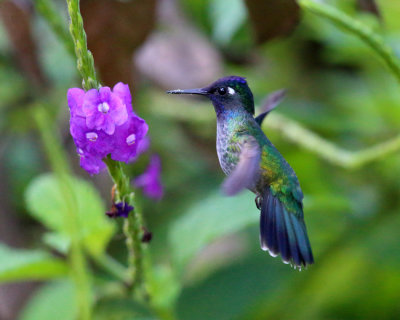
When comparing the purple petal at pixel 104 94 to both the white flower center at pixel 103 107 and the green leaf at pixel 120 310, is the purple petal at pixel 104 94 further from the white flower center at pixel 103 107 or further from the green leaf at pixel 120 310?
the green leaf at pixel 120 310

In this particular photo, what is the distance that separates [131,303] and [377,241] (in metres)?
0.72

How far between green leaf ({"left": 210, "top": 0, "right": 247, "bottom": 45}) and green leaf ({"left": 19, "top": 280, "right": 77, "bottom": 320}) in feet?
2.93

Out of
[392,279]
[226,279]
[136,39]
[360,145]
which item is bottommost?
[392,279]

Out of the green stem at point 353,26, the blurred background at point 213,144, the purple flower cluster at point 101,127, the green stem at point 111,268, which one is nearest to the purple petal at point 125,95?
the purple flower cluster at point 101,127

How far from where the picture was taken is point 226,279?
172 cm

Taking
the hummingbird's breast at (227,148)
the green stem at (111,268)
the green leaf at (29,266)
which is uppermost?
the hummingbird's breast at (227,148)

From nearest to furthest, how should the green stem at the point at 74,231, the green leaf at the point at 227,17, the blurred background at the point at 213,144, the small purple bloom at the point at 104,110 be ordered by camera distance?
the small purple bloom at the point at 104,110 → the green stem at the point at 74,231 → the blurred background at the point at 213,144 → the green leaf at the point at 227,17

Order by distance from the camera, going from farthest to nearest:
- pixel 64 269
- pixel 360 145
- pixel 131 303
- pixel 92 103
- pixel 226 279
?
1. pixel 360 145
2. pixel 226 279
3. pixel 131 303
4. pixel 64 269
5. pixel 92 103

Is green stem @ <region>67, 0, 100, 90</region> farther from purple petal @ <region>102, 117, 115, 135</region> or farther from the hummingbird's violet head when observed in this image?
the hummingbird's violet head

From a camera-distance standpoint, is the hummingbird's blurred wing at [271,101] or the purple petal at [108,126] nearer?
the purple petal at [108,126]

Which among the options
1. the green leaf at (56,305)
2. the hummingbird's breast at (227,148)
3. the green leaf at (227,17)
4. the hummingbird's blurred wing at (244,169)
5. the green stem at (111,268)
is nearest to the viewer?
the hummingbird's blurred wing at (244,169)

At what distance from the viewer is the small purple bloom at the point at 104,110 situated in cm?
82

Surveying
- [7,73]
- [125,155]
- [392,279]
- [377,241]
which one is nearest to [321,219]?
[377,241]

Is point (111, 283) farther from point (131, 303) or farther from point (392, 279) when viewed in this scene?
point (392, 279)
